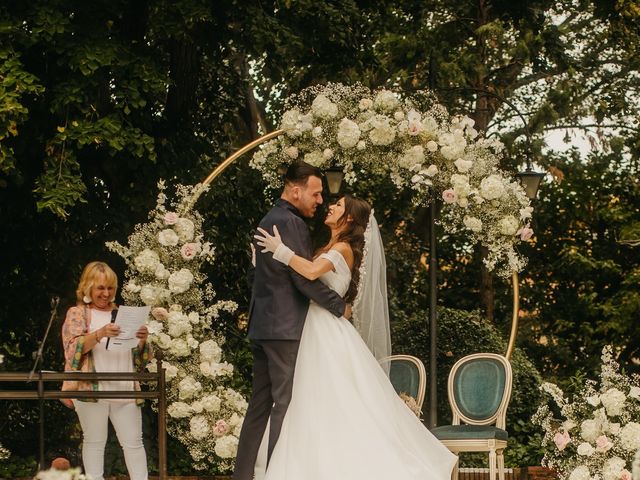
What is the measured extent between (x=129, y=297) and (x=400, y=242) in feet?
24.9

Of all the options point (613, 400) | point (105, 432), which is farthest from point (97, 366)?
point (613, 400)

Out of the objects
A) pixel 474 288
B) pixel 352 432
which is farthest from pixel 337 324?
pixel 474 288

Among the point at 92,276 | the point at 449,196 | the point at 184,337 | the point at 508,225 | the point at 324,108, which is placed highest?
the point at 324,108

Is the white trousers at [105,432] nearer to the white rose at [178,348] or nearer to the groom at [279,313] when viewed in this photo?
the groom at [279,313]

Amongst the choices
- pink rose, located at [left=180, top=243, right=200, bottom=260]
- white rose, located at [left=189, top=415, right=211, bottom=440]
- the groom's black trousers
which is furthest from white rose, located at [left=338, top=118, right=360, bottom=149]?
white rose, located at [left=189, top=415, right=211, bottom=440]

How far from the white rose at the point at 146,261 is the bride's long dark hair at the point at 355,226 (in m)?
1.82

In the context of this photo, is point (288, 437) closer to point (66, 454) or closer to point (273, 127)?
point (66, 454)

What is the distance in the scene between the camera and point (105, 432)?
23.9 feet

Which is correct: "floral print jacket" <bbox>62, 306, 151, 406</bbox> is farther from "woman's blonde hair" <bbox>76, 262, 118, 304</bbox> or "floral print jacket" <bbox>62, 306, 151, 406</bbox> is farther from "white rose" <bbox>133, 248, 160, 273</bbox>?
"white rose" <bbox>133, 248, 160, 273</bbox>

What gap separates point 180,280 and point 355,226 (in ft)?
5.89

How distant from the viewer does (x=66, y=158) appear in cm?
913

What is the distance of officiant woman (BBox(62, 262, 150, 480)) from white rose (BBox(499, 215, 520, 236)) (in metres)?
2.99

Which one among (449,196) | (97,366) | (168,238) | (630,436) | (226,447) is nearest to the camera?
(97,366)

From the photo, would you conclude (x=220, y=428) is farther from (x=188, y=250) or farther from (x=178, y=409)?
(x=188, y=250)
